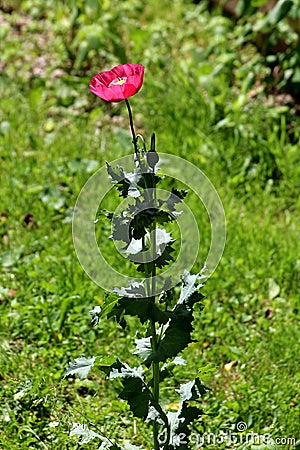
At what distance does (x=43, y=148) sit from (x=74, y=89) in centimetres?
77

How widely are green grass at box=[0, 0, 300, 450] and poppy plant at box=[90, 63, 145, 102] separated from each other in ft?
3.49

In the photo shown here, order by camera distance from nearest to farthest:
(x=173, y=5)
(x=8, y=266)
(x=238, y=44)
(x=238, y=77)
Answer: (x=8, y=266), (x=238, y=77), (x=238, y=44), (x=173, y=5)

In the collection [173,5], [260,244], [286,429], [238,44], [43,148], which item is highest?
[173,5]

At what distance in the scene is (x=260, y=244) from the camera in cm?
322

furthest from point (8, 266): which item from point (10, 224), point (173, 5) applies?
point (173, 5)

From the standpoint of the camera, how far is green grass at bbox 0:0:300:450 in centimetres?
241

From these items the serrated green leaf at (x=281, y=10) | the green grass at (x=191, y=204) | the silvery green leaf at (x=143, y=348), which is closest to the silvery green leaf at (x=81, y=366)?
the silvery green leaf at (x=143, y=348)

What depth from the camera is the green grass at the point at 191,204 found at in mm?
2406

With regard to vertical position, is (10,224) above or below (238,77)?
below

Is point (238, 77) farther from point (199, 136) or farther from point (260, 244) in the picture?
point (260, 244)

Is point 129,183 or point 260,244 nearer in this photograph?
point 129,183

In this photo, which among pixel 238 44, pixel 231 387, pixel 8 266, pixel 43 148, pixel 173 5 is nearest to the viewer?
pixel 231 387

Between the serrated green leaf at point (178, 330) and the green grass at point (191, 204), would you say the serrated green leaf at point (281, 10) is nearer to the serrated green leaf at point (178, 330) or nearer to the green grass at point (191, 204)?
the green grass at point (191, 204)

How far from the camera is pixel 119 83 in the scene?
5.40 ft
